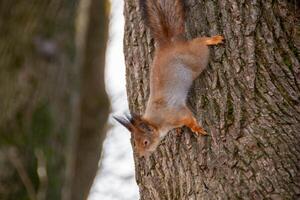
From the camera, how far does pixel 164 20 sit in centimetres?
437

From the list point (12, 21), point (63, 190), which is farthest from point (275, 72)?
point (12, 21)

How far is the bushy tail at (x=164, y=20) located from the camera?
4.26 metres

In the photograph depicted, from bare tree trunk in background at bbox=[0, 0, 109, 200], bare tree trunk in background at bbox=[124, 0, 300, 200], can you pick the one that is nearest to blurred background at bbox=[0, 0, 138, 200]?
bare tree trunk in background at bbox=[0, 0, 109, 200]

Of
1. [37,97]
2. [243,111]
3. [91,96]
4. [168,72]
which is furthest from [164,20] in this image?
[91,96]

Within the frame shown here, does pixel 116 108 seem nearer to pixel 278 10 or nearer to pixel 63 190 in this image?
pixel 63 190

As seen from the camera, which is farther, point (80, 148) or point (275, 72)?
point (80, 148)

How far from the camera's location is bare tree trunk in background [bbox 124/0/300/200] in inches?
154

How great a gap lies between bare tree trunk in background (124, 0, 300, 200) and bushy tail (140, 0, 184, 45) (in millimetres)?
69

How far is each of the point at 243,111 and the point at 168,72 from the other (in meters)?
0.66

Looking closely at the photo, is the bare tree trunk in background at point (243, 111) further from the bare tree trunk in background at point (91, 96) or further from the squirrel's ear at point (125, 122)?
the bare tree trunk in background at point (91, 96)

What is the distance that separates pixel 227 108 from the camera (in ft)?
13.2

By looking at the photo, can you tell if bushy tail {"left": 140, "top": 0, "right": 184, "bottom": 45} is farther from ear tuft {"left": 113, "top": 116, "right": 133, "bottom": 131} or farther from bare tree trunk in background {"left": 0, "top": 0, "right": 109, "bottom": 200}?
bare tree trunk in background {"left": 0, "top": 0, "right": 109, "bottom": 200}

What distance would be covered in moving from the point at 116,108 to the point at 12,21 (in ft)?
10.1

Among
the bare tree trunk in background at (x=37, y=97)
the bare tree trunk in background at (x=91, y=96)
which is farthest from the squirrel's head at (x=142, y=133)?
the bare tree trunk in background at (x=91, y=96)
